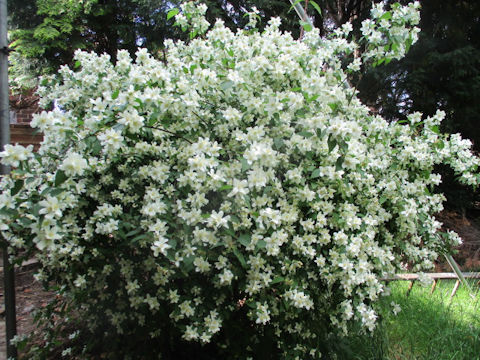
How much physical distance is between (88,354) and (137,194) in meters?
1.11

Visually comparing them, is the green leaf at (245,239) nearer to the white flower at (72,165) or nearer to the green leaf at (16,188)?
the white flower at (72,165)

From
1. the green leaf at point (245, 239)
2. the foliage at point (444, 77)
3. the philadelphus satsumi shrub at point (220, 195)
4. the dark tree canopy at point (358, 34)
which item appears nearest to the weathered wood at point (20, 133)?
the dark tree canopy at point (358, 34)

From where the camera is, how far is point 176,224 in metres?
1.51

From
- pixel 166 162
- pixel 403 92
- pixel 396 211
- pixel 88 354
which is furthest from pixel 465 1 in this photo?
pixel 88 354

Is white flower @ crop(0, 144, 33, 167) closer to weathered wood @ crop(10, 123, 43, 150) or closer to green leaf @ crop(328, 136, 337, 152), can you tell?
green leaf @ crop(328, 136, 337, 152)

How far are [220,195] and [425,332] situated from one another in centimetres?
171

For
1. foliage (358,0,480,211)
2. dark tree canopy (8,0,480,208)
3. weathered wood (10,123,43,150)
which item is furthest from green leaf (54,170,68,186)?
foliage (358,0,480,211)

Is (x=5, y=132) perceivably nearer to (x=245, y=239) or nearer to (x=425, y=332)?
(x=245, y=239)

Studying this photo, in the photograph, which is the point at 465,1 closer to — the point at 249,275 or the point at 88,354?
the point at 249,275

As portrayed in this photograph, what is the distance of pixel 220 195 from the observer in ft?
5.38

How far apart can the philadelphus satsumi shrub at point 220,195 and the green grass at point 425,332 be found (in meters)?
0.33

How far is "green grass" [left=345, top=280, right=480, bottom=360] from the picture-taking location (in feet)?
6.87

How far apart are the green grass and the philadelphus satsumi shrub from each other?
335 mm

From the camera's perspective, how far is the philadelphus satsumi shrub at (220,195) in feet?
4.65
